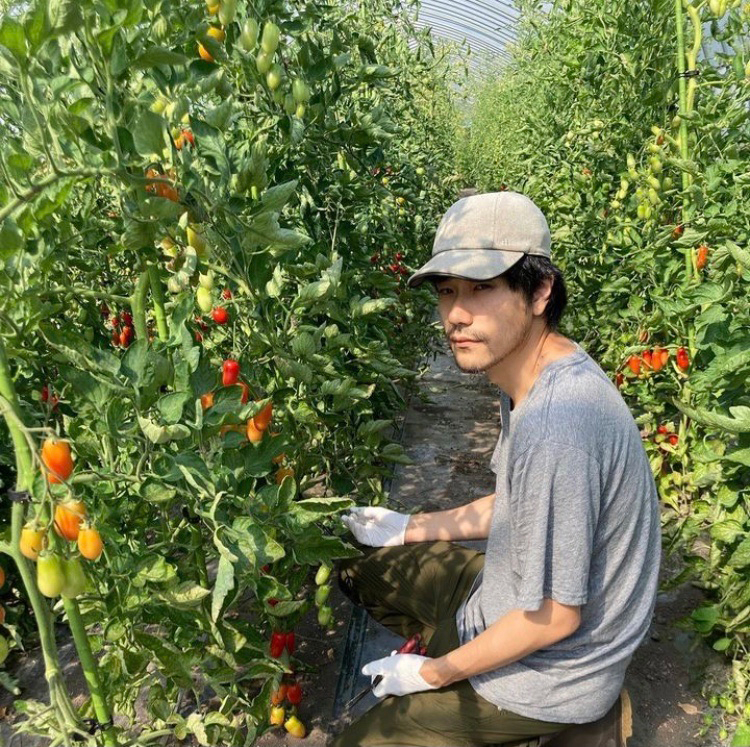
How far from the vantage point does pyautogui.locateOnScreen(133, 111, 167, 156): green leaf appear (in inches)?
32.2

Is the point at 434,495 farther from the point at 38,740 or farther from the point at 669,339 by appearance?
the point at 38,740

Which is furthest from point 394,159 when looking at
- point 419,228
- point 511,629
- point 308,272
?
point 511,629

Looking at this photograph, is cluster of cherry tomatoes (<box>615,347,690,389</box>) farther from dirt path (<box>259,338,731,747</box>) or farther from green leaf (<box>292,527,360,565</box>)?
green leaf (<box>292,527,360,565</box>)

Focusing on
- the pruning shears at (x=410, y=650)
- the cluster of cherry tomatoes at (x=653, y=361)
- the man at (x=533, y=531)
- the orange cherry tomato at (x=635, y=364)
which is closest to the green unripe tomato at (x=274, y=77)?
the man at (x=533, y=531)

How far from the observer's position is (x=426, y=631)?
5.89ft

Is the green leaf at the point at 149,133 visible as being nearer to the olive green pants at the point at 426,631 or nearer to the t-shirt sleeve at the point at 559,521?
the t-shirt sleeve at the point at 559,521

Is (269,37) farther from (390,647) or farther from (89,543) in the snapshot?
(390,647)

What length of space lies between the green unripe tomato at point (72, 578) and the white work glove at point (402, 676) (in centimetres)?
79

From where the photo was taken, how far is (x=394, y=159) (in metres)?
3.13

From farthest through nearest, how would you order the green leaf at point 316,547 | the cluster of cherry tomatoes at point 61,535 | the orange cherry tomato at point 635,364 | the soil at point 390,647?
1. the orange cherry tomato at point 635,364
2. the soil at point 390,647
3. the green leaf at point 316,547
4. the cluster of cherry tomatoes at point 61,535

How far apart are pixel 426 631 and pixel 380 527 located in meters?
0.28

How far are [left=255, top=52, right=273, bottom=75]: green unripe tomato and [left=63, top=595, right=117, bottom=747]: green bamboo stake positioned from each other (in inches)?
35.2

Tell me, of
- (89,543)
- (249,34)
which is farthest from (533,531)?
(249,34)

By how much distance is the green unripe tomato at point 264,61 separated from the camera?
1222 mm
